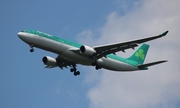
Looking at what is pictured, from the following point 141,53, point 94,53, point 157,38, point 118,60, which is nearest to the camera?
point 157,38

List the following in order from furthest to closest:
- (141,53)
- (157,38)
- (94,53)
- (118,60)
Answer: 1. (141,53)
2. (118,60)
3. (94,53)
4. (157,38)

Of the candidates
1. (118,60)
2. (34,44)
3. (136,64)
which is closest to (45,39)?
(34,44)

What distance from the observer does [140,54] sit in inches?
2608

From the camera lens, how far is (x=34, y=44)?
175ft

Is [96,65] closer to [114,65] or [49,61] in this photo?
[114,65]

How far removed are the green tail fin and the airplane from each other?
8.37 ft

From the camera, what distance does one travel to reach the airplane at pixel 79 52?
53375 millimetres

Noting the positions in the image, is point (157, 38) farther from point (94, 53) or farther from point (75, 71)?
point (75, 71)

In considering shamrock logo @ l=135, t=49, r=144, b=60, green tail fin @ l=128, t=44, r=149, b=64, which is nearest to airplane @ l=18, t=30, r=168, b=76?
green tail fin @ l=128, t=44, r=149, b=64

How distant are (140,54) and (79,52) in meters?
14.4

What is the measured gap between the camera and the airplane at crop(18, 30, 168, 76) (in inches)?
2101

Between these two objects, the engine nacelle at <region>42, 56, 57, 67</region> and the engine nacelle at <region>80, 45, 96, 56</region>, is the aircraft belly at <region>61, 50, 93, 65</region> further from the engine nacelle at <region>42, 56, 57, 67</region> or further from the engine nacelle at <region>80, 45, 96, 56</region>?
the engine nacelle at <region>42, 56, 57, 67</region>

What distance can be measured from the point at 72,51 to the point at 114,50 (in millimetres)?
5368

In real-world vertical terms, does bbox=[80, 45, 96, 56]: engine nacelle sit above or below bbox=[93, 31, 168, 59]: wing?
below
